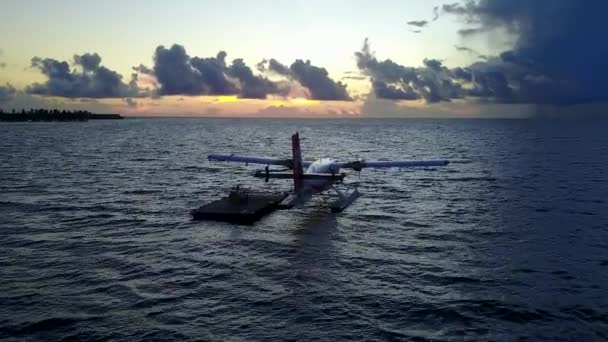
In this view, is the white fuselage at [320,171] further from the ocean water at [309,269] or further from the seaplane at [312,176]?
the ocean water at [309,269]

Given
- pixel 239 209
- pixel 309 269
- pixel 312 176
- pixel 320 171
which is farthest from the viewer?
pixel 320 171

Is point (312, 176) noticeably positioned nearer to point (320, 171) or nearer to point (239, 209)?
point (320, 171)

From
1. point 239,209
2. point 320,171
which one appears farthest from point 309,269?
point 320,171

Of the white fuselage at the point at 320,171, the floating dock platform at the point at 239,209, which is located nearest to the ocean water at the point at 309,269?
the floating dock platform at the point at 239,209

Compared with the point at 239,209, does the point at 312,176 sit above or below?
above

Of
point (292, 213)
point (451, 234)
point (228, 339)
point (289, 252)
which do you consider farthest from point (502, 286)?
point (292, 213)

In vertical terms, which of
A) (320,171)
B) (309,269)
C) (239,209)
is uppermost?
(320,171)

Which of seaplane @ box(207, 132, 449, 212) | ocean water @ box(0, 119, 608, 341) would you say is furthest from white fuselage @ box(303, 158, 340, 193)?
ocean water @ box(0, 119, 608, 341)

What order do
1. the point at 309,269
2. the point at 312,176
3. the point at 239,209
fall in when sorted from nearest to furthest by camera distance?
1. the point at 309,269
2. the point at 239,209
3. the point at 312,176
